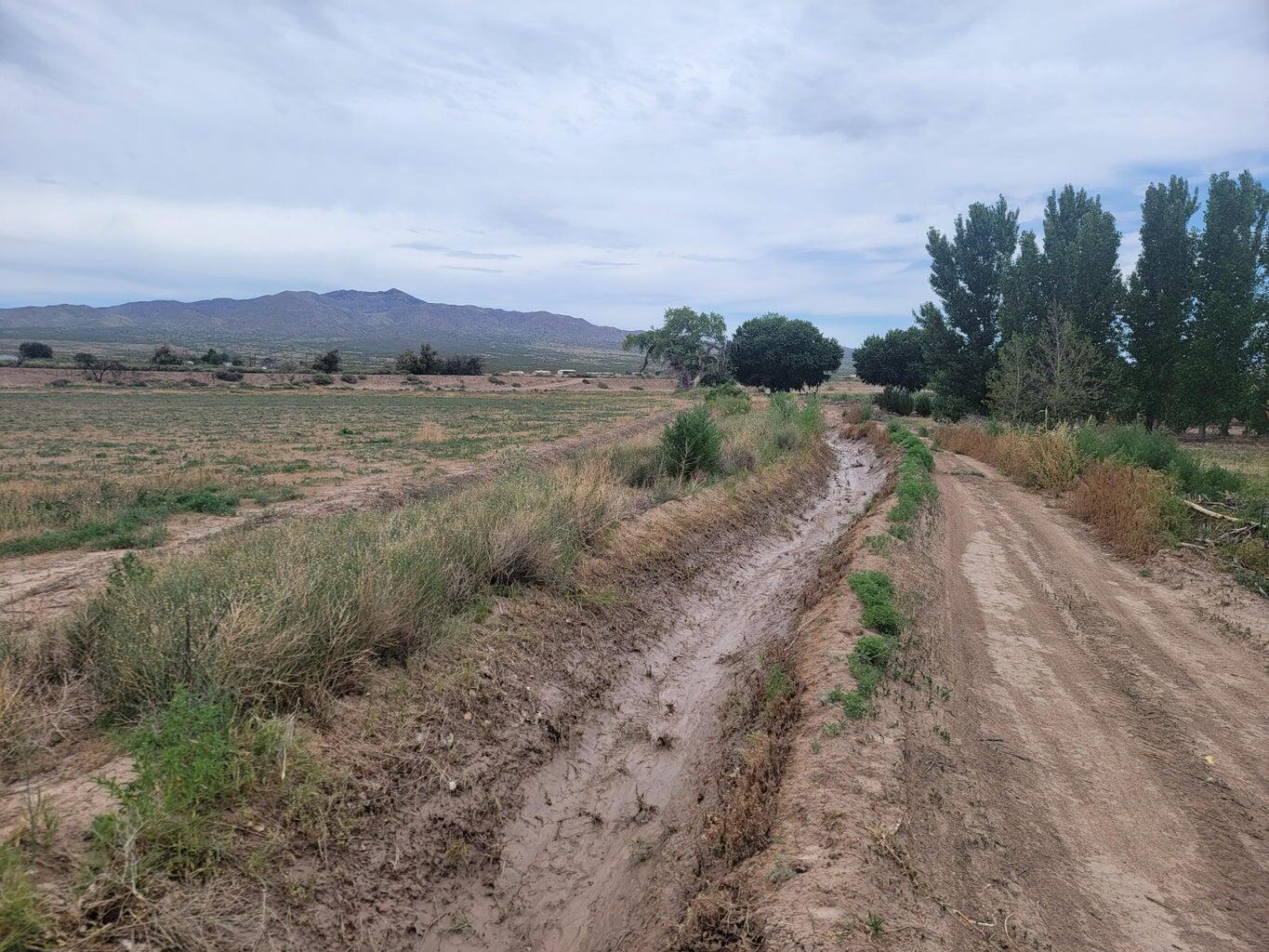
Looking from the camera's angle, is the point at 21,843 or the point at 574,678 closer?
the point at 21,843

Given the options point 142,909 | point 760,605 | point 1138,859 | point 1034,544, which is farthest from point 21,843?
point 1034,544

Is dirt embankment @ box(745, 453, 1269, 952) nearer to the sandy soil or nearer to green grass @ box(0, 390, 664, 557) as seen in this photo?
green grass @ box(0, 390, 664, 557)

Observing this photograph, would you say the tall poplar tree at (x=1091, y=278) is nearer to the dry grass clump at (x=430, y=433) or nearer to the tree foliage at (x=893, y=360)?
the dry grass clump at (x=430, y=433)

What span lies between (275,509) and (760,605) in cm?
938

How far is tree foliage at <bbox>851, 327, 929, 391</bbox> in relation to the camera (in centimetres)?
7769

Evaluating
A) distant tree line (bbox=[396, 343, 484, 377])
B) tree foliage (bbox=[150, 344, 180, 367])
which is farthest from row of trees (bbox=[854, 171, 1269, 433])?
tree foliage (bbox=[150, 344, 180, 367])

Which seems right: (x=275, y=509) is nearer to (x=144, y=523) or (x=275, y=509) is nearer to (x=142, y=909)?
(x=144, y=523)

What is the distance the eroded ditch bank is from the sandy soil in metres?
67.3

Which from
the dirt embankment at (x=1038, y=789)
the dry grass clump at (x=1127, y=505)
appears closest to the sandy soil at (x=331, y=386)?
the dry grass clump at (x=1127, y=505)

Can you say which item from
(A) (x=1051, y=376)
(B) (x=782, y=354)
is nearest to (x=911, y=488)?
(A) (x=1051, y=376)

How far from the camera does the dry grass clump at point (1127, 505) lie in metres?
11.2

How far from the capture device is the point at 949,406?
38625mm

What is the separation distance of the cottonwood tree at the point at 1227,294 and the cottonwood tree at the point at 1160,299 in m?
0.57

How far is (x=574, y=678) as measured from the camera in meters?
7.41
